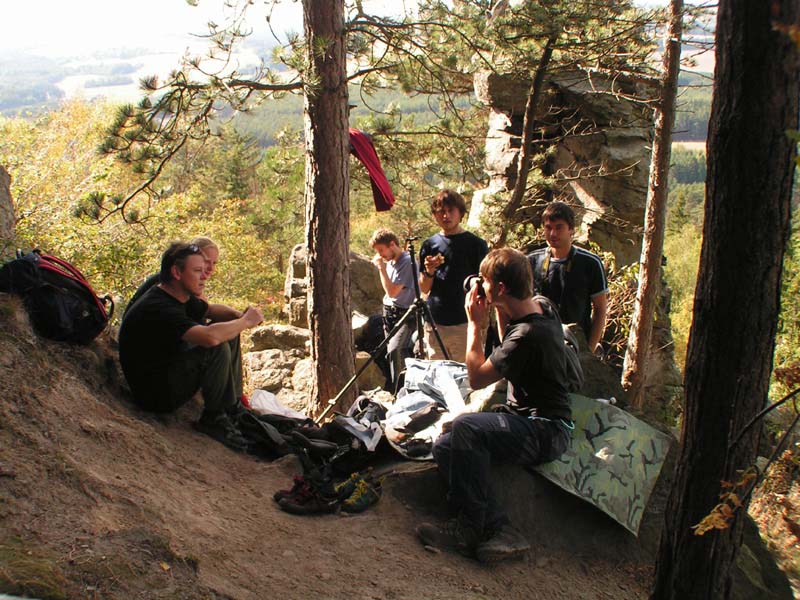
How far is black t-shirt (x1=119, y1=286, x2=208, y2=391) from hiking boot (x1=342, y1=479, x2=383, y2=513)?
142cm

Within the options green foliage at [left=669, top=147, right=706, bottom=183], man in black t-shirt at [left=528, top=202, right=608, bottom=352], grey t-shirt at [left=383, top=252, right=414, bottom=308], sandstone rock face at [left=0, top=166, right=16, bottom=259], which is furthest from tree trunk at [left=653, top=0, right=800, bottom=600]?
green foliage at [left=669, top=147, right=706, bottom=183]

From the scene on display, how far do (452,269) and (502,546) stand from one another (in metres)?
2.36

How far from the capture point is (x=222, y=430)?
4398 millimetres

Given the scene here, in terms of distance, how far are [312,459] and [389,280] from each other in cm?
203

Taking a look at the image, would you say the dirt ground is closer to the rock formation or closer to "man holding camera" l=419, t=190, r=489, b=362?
"man holding camera" l=419, t=190, r=489, b=362

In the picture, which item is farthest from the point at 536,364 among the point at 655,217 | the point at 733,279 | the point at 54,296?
the point at 655,217

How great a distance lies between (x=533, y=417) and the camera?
11.2ft

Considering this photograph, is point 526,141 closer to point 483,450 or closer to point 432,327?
point 432,327

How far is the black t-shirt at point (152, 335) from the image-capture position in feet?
13.0

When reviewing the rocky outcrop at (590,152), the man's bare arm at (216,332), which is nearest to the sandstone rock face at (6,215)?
the man's bare arm at (216,332)

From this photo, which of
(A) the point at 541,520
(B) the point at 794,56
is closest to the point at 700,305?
(B) the point at 794,56

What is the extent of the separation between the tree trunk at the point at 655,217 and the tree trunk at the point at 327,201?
3.87 metres

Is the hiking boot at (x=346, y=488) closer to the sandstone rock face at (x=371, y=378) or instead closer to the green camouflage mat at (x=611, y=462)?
the green camouflage mat at (x=611, y=462)

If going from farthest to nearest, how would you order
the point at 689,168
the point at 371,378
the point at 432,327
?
the point at 689,168
the point at 371,378
the point at 432,327
